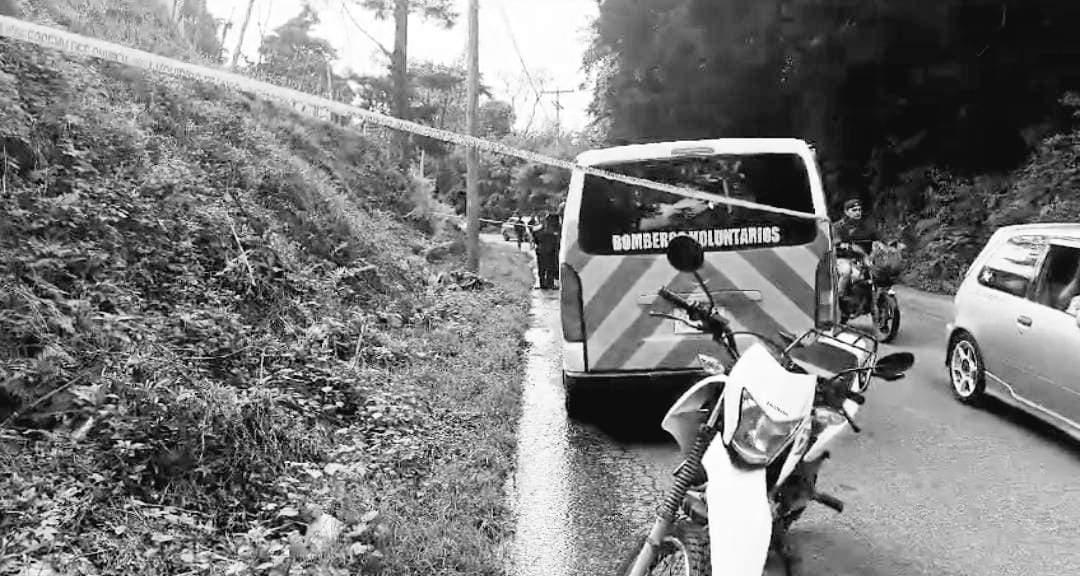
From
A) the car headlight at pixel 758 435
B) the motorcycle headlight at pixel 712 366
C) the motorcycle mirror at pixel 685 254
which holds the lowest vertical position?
the car headlight at pixel 758 435

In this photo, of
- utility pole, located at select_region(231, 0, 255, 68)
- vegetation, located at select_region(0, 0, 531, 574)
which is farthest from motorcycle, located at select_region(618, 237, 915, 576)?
utility pole, located at select_region(231, 0, 255, 68)

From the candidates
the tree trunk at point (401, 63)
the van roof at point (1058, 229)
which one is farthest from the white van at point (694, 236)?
the tree trunk at point (401, 63)

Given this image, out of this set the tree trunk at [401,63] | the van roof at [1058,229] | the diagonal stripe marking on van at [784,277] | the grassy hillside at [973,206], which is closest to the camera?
the diagonal stripe marking on van at [784,277]

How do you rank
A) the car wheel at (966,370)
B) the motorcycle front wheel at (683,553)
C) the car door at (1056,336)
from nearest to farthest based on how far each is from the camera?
the motorcycle front wheel at (683,553), the car door at (1056,336), the car wheel at (966,370)

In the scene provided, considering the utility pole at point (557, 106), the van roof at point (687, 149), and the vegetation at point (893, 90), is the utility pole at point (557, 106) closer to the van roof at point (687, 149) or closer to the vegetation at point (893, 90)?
the vegetation at point (893, 90)

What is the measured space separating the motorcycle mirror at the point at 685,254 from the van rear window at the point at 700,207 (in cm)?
214

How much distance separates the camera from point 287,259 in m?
7.42

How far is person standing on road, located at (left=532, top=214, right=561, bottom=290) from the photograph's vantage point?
15984mm

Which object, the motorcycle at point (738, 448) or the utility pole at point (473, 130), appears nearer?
the motorcycle at point (738, 448)

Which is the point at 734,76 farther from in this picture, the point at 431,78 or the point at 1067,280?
the point at 431,78

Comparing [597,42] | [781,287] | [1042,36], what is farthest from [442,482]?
[597,42]

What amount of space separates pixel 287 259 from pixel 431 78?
144 feet

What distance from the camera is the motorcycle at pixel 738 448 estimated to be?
8.46 feet

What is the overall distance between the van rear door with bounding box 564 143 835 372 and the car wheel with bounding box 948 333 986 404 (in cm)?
190
